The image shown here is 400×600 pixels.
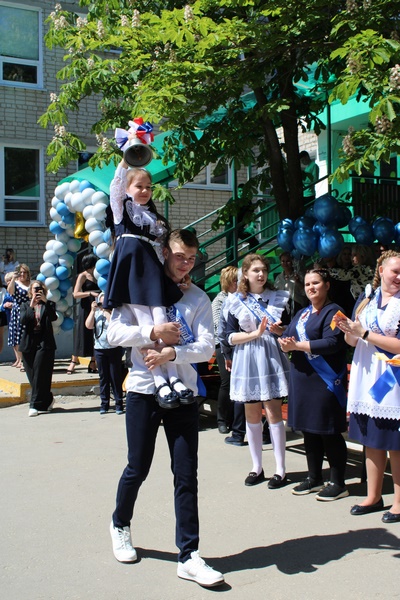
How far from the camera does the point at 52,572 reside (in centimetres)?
428

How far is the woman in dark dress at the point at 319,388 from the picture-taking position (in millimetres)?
5703

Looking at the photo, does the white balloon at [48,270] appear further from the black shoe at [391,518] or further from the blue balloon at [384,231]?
the black shoe at [391,518]

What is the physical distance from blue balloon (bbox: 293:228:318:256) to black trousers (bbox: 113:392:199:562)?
4.85 meters

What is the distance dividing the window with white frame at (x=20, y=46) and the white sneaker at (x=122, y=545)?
14.9 meters

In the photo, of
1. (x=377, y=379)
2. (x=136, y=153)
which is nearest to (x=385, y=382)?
(x=377, y=379)

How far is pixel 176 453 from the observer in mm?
4188

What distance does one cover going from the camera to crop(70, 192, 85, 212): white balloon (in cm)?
1034

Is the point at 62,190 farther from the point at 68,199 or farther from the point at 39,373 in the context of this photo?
the point at 39,373

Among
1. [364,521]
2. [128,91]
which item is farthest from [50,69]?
[364,521]

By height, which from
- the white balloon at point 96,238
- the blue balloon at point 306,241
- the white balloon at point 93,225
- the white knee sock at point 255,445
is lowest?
the white knee sock at point 255,445

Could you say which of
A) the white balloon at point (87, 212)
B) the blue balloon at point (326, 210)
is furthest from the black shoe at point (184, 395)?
the white balloon at point (87, 212)

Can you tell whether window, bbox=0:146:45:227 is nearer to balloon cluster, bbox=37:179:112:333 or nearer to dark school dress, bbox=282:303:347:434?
balloon cluster, bbox=37:179:112:333

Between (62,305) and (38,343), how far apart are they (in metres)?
1.30

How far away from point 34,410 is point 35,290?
159 centimetres
